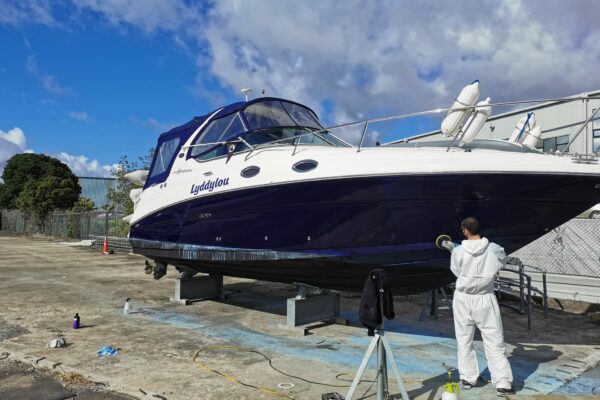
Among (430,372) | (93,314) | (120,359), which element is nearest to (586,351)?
(430,372)

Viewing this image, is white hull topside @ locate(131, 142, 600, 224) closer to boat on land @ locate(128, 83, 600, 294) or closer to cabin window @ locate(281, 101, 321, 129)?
boat on land @ locate(128, 83, 600, 294)

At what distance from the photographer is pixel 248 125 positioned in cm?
676

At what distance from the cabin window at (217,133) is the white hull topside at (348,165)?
17 centimetres

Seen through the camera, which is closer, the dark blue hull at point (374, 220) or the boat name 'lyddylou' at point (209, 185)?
the dark blue hull at point (374, 220)

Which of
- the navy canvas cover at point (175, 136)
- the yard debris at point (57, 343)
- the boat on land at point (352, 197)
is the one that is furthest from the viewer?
the navy canvas cover at point (175, 136)

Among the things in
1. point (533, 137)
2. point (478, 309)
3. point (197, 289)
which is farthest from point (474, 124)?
point (197, 289)

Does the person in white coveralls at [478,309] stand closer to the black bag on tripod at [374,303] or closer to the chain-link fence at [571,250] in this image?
the black bag on tripod at [374,303]

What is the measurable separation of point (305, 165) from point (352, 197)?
2.43 ft

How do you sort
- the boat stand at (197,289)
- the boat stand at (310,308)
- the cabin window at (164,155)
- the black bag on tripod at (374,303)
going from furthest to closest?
the boat stand at (197,289)
the cabin window at (164,155)
the boat stand at (310,308)
the black bag on tripod at (374,303)

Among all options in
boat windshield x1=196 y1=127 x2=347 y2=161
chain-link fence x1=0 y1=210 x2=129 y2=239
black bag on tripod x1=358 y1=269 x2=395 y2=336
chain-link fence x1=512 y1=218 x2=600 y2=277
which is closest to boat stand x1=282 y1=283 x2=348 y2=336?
boat windshield x1=196 y1=127 x2=347 y2=161

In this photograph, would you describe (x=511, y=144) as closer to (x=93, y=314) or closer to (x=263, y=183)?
(x=263, y=183)

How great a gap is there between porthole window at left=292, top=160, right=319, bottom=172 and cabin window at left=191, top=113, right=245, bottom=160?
1489 millimetres

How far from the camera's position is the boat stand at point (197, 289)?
817 cm

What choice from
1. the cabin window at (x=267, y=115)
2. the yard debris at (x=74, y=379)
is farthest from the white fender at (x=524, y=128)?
the yard debris at (x=74, y=379)
